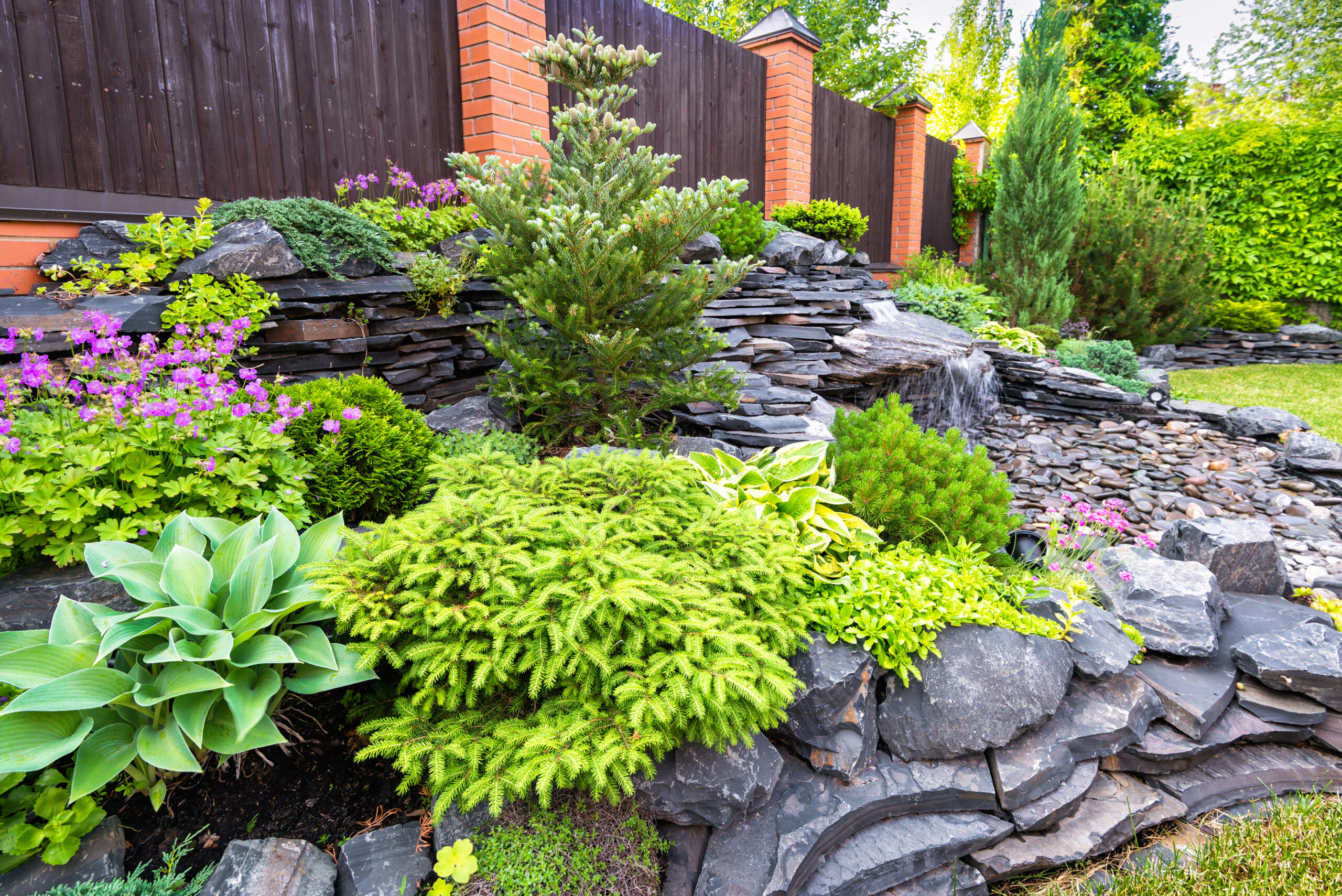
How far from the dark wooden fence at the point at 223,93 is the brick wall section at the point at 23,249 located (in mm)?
233

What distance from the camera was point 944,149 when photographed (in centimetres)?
1172

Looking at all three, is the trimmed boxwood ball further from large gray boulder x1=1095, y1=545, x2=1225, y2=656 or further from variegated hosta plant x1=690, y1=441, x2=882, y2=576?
large gray boulder x1=1095, y1=545, x2=1225, y2=656

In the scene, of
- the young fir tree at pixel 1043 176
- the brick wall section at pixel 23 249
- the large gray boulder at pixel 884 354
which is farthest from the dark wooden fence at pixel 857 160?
the brick wall section at pixel 23 249

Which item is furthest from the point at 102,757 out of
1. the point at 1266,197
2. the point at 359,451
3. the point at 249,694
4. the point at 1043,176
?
the point at 1266,197

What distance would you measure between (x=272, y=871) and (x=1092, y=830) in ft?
8.21

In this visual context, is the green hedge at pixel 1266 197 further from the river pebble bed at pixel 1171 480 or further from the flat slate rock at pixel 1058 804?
the flat slate rock at pixel 1058 804

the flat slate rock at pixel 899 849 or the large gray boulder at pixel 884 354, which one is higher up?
the large gray boulder at pixel 884 354

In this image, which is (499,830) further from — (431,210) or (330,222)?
(431,210)

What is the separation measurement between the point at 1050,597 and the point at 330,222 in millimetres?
3977

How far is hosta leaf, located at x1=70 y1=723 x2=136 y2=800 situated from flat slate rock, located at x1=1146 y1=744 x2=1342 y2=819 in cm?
328

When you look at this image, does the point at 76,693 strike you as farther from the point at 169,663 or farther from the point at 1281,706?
the point at 1281,706

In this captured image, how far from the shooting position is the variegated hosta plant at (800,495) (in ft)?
8.46

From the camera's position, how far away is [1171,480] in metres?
5.05

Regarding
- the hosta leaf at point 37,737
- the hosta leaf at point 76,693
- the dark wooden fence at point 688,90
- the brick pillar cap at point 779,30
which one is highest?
the brick pillar cap at point 779,30
